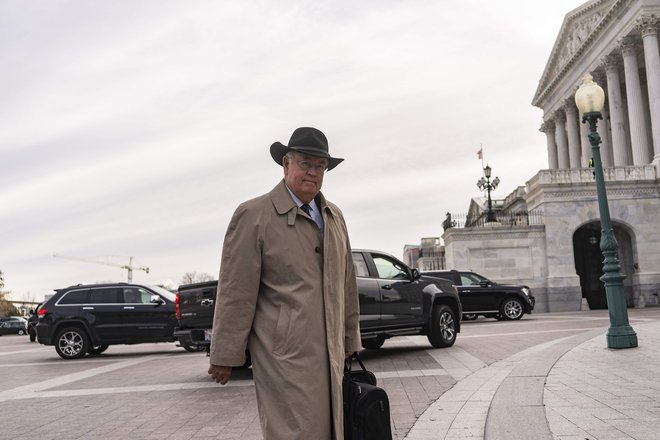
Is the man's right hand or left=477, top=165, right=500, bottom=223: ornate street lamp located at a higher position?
left=477, top=165, right=500, bottom=223: ornate street lamp

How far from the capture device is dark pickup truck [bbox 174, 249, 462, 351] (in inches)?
→ 410

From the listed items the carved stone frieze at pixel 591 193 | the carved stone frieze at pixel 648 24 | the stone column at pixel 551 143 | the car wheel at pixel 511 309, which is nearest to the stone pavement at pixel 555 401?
the car wheel at pixel 511 309

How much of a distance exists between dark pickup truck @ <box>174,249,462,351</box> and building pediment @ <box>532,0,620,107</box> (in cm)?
3321

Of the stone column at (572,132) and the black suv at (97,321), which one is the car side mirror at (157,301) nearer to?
the black suv at (97,321)

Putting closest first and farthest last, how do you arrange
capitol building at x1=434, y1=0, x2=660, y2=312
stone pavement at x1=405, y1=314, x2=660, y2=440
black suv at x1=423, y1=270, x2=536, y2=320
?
stone pavement at x1=405, y1=314, x2=660, y2=440
black suv at x1=423, y1=270, x2=536, y2=320
capitol building at x1=434, y1=0, x2=660, y2=312

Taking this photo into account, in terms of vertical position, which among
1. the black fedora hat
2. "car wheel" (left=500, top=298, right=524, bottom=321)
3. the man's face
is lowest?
"car wheel" (left=500, top=298, right=524, bottom=321)

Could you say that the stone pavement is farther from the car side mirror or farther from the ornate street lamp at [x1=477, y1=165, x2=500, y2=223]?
the ornate street lamp at [x1=477, y1=165, x2=500, y2=223]

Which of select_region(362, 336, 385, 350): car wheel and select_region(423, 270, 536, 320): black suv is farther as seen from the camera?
select_region(423, 270, 536, 320): black suv

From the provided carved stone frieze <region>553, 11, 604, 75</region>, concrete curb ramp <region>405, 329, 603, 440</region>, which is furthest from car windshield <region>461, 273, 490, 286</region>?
carved stone frieze <region>553, 11, 604, 75</region>

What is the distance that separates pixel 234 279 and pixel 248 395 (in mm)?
5543

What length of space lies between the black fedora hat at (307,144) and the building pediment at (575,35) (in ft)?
134

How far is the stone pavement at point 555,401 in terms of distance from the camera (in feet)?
15.7

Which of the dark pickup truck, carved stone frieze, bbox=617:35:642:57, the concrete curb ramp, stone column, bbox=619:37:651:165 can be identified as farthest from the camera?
carved stone frieze, bbox=617:35:642:57

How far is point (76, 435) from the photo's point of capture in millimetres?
6117
